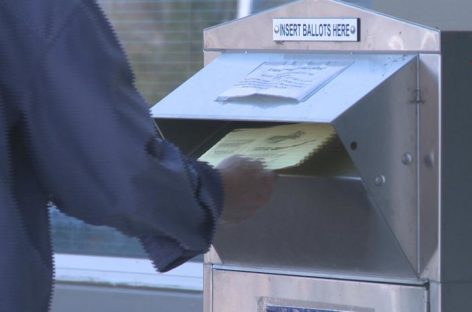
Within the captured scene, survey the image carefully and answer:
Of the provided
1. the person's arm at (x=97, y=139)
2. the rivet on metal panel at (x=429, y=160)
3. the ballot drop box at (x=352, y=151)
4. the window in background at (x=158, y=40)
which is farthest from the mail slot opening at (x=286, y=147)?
the window in background at (x=158, y=40)

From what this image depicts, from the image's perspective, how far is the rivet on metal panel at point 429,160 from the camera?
2.11 metres

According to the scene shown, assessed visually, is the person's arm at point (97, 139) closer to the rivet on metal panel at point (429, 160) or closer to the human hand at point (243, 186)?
the human hand at point (243, 186)

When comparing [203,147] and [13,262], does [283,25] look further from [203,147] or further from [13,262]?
[13,262]

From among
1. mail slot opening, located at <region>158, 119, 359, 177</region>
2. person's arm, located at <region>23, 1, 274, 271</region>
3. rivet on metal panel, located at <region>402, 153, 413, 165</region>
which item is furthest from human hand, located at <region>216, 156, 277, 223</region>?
rivet on metal panel, located at <region>402, 153, 413, 165</region>

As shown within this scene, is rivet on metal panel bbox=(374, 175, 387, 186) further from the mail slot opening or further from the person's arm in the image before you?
the person's arm

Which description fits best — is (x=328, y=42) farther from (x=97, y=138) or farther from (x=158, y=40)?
(x=158, y=40)

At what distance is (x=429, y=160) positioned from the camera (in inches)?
83.4

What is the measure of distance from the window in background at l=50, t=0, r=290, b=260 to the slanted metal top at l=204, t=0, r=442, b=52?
2427 mm

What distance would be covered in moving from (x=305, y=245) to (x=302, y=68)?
353mm

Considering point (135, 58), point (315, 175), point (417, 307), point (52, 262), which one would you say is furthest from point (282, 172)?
point (135, 58)

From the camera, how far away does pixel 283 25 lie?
2.29 m

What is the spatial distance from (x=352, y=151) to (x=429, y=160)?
0.17 meters

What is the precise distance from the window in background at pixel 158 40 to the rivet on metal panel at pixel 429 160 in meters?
2.75

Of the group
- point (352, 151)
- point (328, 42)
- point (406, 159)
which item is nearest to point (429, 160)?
point (406, 159)
